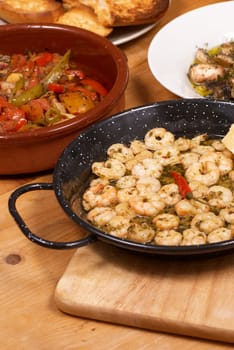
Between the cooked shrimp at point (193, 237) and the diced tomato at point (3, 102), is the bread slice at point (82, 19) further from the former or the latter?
the cooked shrimp at point (193, 237)

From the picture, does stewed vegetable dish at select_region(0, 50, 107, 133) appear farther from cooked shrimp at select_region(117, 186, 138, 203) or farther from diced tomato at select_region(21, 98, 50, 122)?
cooked shrimp at select_region(117, 186, 138, 203)

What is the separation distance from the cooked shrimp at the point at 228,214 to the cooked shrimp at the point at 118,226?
0.20 m

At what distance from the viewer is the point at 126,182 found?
1.76m

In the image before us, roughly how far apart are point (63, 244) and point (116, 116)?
0.44m

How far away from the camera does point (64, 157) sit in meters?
1.75

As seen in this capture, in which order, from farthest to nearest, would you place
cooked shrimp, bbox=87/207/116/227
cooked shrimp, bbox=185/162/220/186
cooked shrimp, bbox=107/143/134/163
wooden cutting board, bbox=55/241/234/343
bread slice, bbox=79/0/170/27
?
bread slice, bbox=79/0/170/27 < cooked shrimp, bbox=107/143/134/163 < cooked shrimp, bbox=185/162/220/186 < cooked shrimp, bbox=87/207/116/227 < wooden cutting board, bbox=55/241/234/343

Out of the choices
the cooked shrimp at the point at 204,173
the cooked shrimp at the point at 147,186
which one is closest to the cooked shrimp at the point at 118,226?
the cooked shrimp at the point at 147,186

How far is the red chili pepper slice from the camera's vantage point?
1691 mm

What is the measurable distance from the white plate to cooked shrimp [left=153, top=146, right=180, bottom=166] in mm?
363

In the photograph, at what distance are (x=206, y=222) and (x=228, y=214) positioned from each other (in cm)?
6

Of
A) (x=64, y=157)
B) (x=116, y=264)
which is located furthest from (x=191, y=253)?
(x=64, y=157)

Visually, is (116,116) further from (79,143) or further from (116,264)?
(116,264)

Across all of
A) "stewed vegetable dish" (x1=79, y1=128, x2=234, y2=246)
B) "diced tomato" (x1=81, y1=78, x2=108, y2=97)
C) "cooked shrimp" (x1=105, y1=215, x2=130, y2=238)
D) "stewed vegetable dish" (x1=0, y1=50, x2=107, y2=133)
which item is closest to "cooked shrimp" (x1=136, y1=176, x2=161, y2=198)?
"stewed vegetable dish" (x1=79, y1=128, x2=234, y2=246)

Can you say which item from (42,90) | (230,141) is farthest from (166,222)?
(42,90)
